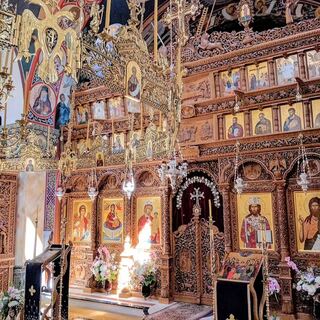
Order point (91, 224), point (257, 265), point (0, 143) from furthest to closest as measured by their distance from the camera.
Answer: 1. point (91, 224)
2. point (0, 143)
3. point (257, 265)

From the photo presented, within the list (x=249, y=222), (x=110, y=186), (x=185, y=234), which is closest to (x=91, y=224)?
(x=110, y=186)

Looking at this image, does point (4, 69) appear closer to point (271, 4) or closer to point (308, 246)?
point (308, 246)

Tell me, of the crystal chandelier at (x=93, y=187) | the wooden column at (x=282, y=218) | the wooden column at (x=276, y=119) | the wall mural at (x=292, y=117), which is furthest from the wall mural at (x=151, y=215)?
the wall mural at (x=292, y=117)

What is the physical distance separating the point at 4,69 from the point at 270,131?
590 centimetres

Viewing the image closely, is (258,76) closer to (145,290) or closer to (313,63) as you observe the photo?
(313,63)

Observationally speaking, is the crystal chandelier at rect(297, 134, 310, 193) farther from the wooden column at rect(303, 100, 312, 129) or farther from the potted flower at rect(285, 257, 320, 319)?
the potted flower at rect(285, 257, 320, 319)

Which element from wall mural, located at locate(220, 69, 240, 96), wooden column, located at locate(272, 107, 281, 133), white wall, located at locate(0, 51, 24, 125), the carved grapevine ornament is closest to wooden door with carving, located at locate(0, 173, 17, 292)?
white wall, located at locate(0, 51, 24, 125)

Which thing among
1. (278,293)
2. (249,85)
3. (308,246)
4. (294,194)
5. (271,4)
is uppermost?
(271,4)

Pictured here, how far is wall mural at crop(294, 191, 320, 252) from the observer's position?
6.58m

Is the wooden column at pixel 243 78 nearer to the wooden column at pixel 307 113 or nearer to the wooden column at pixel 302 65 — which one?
the wooden column at pixel 302 65

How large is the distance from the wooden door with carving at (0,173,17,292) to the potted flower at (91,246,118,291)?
1921 millimetres

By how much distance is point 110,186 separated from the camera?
9320 millimetres

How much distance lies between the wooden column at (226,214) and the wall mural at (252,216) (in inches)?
8.3

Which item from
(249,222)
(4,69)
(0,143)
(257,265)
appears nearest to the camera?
(4,69)
